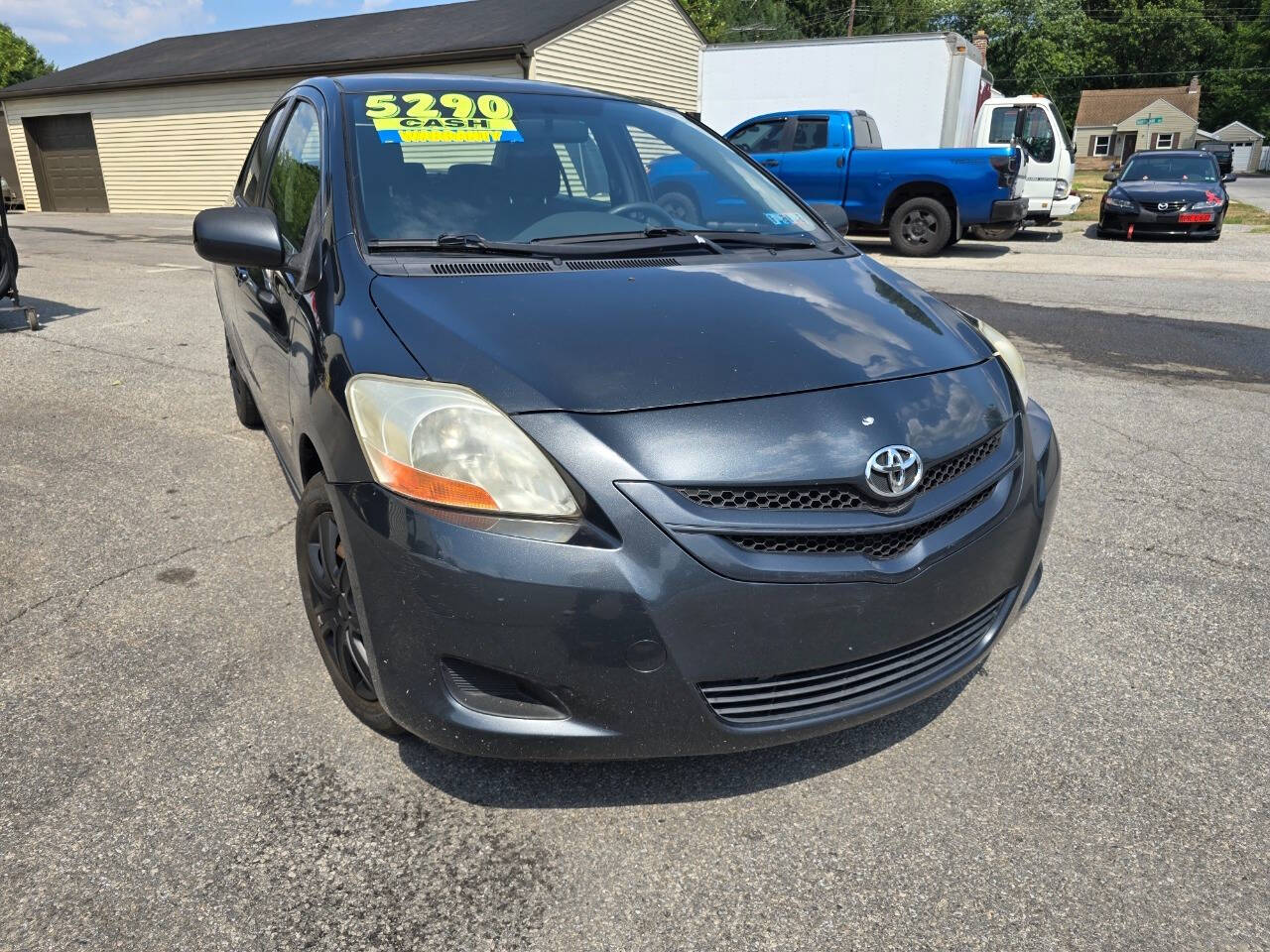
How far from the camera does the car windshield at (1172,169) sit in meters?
15.9

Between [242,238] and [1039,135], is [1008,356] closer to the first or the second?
[242,238]

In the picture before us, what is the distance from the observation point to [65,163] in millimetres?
25438

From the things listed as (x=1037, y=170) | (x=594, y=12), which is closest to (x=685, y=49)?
(x=594, y=12)

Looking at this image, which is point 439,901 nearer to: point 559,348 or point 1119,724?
point 559,348

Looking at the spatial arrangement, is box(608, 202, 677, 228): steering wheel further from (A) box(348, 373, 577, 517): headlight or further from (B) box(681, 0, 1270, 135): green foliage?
(B) box(681, 0, 1270, 135): green foliage

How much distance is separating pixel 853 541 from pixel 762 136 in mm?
13387

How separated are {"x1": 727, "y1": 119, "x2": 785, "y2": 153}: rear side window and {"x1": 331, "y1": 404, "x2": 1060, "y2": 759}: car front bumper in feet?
42.7

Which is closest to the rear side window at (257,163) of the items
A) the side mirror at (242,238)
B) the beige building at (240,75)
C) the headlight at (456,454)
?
the side mirror at (242,238)

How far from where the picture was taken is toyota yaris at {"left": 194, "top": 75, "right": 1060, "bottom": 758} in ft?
5.97

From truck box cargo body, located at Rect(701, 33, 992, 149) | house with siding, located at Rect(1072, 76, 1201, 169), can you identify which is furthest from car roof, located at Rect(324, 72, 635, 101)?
house with siding, located at Rect(1072, 76, 1201, 169)

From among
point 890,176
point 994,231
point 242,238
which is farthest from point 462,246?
point 994,231

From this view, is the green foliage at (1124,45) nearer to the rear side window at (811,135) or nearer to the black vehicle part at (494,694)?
the rear side window at (811,135)

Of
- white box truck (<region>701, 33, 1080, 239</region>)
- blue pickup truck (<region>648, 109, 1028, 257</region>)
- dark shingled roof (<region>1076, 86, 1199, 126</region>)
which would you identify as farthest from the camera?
dark shingled roof (<region>1076, 86, 1199, 126</region>)

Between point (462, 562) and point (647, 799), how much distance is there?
80 centimetres
